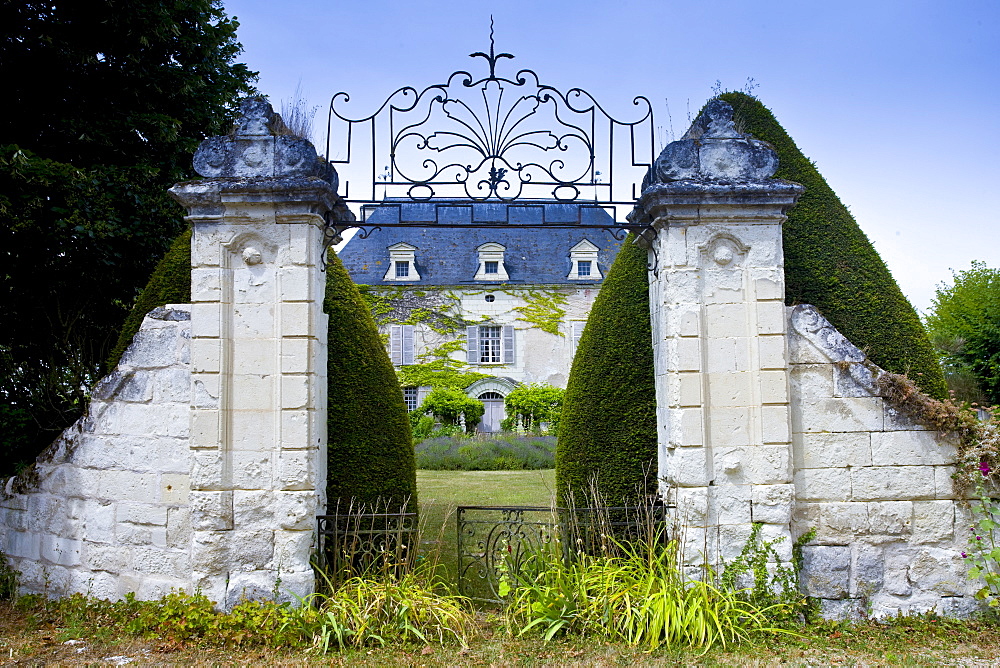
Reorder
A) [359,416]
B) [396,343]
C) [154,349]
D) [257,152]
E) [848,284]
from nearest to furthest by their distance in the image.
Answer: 1. [257,152]
2. [154,349]
3. [359,416]
4. [848,284]
5. [396,343]

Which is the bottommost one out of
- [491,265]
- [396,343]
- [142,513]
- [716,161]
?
[142,513]

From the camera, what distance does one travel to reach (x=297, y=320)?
4332 mm

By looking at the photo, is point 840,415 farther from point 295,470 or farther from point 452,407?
point 452,407

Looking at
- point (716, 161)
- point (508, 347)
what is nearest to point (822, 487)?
point (716, 161)

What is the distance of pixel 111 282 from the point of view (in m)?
7.34

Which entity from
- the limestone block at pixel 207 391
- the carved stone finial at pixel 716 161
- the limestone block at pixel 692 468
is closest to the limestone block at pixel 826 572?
the limestone block at pixel 692 468

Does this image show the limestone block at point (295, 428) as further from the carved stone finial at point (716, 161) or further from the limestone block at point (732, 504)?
the carved stone finial at point (716, 161)

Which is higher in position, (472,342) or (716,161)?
(472,342)

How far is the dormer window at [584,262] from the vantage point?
22161 mm

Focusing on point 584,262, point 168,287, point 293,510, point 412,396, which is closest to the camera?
point 293,510

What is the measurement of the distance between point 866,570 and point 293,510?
3.54m

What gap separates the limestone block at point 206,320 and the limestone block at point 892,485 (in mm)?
4081

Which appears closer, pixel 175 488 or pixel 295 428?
pixel 295 428

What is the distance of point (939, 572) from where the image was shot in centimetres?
434
